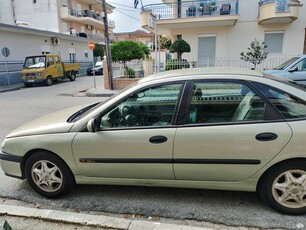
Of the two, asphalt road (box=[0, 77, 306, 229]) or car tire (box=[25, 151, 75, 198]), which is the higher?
car tire (box=[25, 151, 75, 198])

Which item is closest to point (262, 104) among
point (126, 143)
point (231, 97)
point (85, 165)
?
point (231, 97)

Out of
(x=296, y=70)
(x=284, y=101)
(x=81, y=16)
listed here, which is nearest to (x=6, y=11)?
(x=81, y=16)

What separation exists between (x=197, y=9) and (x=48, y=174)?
46.3 feet

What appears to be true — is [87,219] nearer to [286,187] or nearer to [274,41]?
[286,187]

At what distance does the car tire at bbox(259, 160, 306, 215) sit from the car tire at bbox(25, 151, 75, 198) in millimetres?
2226

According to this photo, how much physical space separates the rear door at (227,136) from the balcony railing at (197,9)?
13354mm

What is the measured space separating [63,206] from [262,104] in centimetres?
Answer: 252

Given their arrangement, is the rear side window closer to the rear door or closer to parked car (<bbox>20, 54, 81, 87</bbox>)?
the rear door

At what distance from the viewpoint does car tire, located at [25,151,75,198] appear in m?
2.95

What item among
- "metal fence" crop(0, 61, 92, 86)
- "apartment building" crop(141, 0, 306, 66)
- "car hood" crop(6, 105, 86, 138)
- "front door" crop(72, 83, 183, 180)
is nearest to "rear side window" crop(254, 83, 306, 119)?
"front door" crop(72, 83, 183, 180)

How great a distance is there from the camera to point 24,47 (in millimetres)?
18594

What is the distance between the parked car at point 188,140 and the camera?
249 centimetres

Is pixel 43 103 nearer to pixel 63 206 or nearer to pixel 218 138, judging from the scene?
pixel 63 206

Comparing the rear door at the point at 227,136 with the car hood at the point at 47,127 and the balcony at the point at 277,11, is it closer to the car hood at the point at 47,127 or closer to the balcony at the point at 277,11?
the car hood at the point at 47,127
